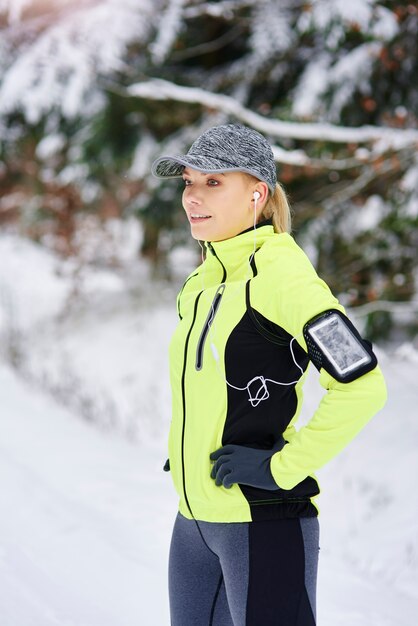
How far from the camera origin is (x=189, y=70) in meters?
8.77

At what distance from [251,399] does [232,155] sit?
60 cm

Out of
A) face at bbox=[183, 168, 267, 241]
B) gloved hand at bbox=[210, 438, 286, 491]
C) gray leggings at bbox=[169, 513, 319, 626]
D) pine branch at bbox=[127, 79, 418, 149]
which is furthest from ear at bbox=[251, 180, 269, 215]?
pine branch at bbox=[127, 79, 418, 149]

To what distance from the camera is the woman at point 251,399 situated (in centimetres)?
148

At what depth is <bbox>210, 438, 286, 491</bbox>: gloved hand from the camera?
5.03 feet

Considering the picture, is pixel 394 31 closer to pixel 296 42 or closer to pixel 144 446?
pixel 296 42

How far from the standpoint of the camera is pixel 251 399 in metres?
1.58

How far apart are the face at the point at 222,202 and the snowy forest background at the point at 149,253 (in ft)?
6.22

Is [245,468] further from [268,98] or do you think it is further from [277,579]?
[268,98]

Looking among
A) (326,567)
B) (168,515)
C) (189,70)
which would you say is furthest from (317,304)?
(189,70)

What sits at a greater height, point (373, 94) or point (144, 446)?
point (373, 94)

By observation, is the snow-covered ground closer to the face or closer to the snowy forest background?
the snowy forest background

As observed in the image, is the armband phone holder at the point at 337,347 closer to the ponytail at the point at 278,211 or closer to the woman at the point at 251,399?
the woman at the point at 251,399

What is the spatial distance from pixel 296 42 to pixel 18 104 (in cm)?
322

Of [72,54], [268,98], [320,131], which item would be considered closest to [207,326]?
[320,131]
